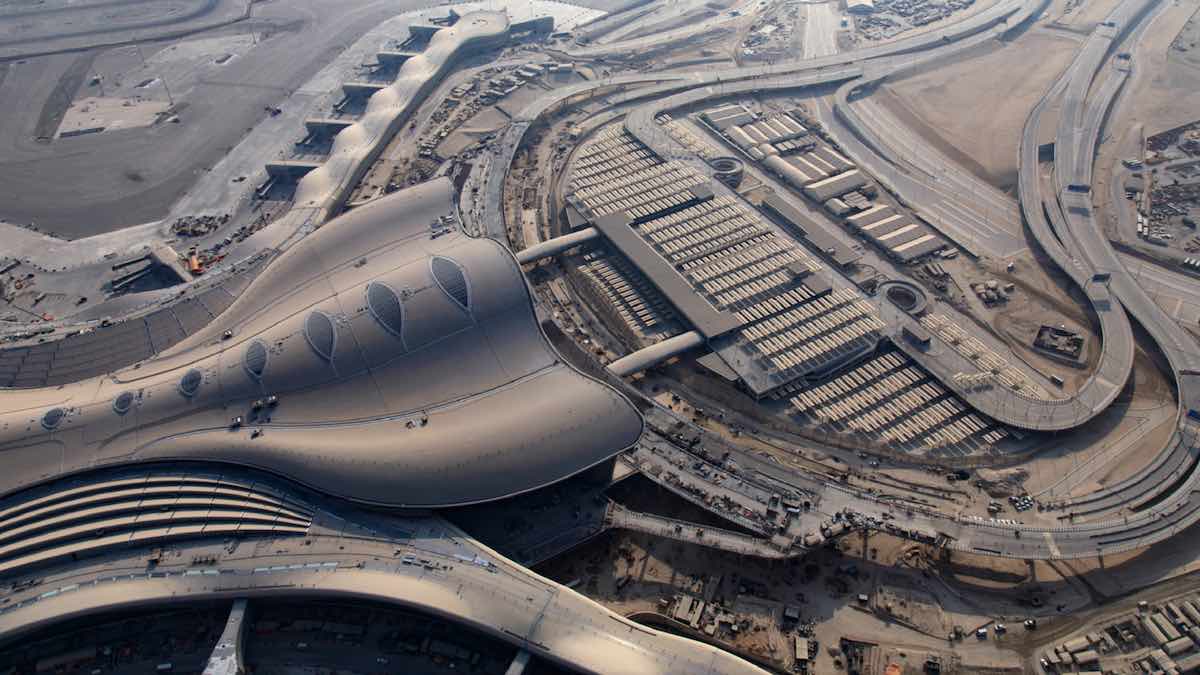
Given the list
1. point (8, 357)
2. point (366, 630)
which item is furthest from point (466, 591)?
point (8, 357)

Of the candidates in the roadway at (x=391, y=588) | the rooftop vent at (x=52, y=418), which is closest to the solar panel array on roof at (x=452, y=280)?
the roadway at (x=391, y=588)

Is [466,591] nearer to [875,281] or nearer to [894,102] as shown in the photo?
[875,281]

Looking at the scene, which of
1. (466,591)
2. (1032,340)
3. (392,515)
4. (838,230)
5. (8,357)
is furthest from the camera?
(838,230)

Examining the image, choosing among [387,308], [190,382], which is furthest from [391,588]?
[190,382]

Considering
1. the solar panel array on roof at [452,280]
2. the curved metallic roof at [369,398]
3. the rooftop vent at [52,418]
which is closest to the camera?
the curved metallic roof at [369,398]

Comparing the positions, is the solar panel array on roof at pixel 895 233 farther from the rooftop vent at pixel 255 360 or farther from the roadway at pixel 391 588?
the rooftop vent at pixel 255 360

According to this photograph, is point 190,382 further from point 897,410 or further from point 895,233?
point 895,233

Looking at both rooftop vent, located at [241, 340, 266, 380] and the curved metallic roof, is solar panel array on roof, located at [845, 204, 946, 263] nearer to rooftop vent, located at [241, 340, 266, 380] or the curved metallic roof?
the curved metallic roof

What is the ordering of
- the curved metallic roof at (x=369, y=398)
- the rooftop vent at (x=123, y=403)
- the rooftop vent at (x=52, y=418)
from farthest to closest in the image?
the rooftop vent at (x=123, y=403)
the rooftop vent at (x=52, y=418)
the curved metallic roof at (x=369, y=398)
